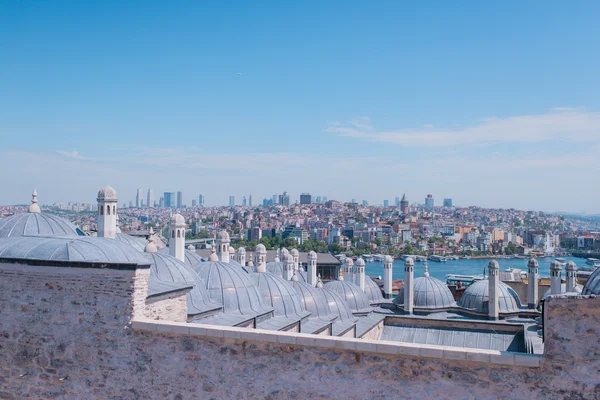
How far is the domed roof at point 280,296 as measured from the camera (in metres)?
9.84

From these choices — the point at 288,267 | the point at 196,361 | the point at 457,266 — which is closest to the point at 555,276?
the point at 288,267

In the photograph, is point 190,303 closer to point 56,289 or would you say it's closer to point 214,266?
point 214,266

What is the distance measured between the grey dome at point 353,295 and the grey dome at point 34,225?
23.7 ft

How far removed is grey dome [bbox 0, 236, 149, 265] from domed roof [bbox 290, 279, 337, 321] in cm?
581

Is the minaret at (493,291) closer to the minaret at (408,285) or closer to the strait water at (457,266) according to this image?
the minaret at (408,285)

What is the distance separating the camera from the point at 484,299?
46.8ft

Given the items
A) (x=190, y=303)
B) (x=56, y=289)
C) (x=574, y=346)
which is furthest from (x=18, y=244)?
(x=574, y=346)

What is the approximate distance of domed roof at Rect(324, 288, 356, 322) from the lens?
11477 millimetres

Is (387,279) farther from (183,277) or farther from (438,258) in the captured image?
(438,258)

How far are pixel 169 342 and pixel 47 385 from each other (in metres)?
1.49

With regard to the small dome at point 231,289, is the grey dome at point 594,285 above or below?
above

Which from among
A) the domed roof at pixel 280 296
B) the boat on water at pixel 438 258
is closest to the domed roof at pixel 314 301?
the domed roof at pixel 280 296

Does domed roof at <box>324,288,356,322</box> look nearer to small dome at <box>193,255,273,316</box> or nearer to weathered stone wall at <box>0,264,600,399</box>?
small dome at <box>193,255,273,316</box>

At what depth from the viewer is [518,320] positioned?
13.4m
